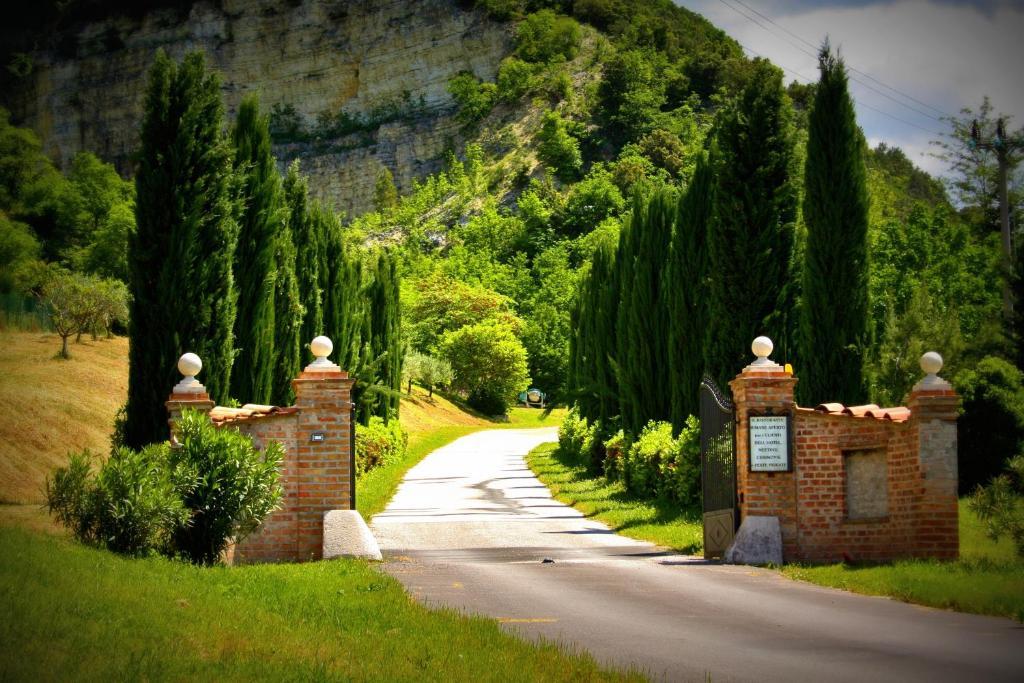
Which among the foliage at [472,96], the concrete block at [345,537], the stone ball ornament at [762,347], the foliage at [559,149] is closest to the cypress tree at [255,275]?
the concrete block at [345,537]

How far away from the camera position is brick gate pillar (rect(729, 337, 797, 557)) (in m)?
14.0

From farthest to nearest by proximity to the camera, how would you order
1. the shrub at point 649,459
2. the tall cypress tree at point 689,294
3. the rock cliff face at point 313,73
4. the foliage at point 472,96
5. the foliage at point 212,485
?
the rock cliff face at point 313,73, the foliage at point 472,96, the tall cypress tree at point 689,294, the shrub at point 649,459, the foliage at point 212,485

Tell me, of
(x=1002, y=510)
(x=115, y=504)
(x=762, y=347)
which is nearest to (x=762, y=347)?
(x=762, y=347)

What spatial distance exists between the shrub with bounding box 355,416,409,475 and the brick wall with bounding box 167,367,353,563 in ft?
43.1

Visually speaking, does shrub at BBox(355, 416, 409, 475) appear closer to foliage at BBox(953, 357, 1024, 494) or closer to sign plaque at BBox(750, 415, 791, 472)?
foliage at BBox(953, 357, 1024, 494)

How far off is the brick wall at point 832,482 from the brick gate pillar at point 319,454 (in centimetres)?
473

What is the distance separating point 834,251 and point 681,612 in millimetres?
10472

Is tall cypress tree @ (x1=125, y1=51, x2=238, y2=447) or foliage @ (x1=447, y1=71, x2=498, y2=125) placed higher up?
foliage @ (x1=447, y1=71, x2=498, y2=125)

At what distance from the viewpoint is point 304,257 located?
27.4 meters

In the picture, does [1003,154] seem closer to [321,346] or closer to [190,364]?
[321,346]

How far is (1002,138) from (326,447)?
25.6m

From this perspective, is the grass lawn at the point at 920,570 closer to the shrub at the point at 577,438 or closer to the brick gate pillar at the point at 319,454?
the brick gate pillar at the point at 319,454

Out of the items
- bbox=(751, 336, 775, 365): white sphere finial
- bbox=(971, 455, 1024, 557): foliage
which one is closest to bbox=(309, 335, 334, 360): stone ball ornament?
bbox=(751, 336, 775, 365): white sphere finial

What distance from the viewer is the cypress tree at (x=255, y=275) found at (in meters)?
20.0
